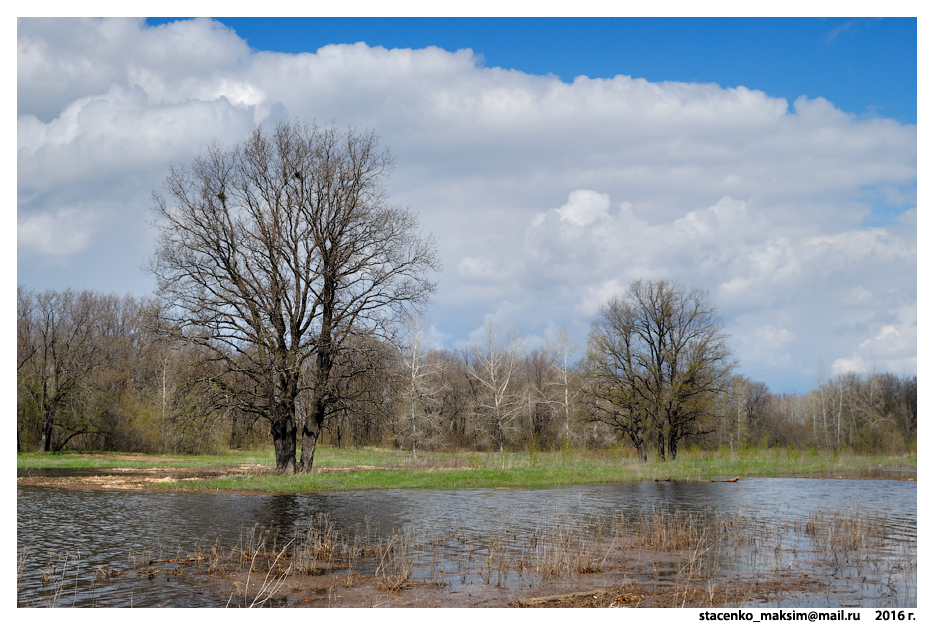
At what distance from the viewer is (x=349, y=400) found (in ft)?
112

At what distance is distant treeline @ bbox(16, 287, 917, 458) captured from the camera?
113ft

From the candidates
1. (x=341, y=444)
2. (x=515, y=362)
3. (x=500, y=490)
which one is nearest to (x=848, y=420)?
(x=515, y=362)

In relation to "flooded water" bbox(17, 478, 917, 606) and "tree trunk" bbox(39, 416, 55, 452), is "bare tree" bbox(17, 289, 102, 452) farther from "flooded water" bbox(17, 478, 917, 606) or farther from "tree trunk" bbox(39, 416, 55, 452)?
"flooded water" bbox(17, 478, 917, 606)

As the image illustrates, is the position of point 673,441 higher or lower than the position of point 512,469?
higher

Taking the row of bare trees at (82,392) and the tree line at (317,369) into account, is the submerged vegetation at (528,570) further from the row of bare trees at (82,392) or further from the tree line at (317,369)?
the row of bare trees at (82,392)

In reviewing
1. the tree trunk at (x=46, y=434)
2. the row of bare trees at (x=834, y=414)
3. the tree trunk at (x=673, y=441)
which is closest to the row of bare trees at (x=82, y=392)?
the tree trunk at (x=46, y=434)

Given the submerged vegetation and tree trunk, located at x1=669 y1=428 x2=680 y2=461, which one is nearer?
the submerged vegetation

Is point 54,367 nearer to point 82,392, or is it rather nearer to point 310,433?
point 82,392

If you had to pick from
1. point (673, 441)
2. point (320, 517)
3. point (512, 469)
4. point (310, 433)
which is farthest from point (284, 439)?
point (673, 441)

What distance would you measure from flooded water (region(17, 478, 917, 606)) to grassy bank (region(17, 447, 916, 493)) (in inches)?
95.7

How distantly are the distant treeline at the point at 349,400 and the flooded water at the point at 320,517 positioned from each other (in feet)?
25.1

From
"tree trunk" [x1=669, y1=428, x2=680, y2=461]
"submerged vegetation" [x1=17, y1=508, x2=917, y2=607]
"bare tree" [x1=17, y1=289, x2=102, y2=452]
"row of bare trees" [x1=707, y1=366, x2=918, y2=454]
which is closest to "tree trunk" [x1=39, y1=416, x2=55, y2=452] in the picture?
"bare tree" [x1=17, y1=289, x2=102, y2=452]

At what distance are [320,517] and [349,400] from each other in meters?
14.1
